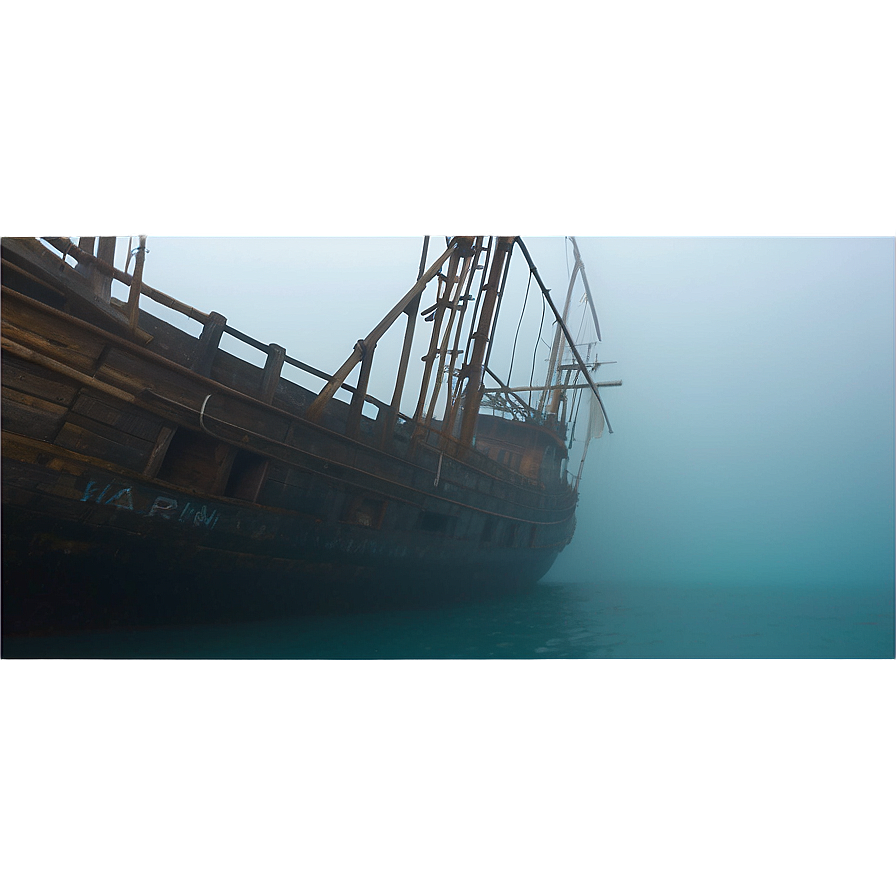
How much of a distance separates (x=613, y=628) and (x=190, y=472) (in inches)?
127

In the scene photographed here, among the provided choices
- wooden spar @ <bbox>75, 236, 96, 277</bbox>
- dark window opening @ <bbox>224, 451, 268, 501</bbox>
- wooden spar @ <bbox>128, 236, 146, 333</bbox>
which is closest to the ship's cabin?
dark window opening @ <bbox>224, 451, 268, 501</bbox>

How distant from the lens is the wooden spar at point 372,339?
4.04m

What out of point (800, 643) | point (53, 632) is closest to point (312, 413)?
point (53, 632)

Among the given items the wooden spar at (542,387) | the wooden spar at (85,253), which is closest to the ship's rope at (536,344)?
the wooden spar at (542,387)

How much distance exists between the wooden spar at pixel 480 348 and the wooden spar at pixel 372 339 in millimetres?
660

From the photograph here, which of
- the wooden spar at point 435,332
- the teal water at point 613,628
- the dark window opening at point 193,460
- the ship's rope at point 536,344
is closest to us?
the dark window opening at point 193,460

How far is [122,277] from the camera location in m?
3.41

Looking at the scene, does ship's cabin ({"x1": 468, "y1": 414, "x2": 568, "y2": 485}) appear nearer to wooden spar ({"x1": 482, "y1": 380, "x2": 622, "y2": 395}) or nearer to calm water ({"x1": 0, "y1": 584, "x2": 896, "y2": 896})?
wooden spar ({"x1": 482, "y1": 380, "x2": 622, "y2": 395})

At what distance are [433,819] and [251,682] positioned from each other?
1.84 metres

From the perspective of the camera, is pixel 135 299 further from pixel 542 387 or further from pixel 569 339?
pixel 542 387

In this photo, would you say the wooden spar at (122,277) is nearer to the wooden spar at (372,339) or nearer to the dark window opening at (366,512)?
the wooden spar at (372,339)

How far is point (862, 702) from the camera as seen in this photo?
2.92 meters

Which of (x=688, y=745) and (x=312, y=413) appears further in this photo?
(x=312, y=413)
